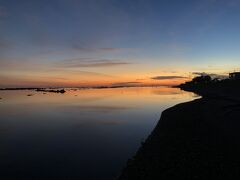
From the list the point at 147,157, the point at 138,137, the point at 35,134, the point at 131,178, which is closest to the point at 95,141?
the point at 138,137

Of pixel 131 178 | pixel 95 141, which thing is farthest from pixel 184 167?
pixel 95 141

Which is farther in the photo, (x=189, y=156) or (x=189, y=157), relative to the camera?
(x=189, y=156)

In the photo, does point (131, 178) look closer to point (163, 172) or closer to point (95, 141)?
point (163, 172)

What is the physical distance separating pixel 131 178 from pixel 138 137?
12529 millimetres

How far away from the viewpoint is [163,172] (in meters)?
13.5

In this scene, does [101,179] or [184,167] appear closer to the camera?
[184,167]

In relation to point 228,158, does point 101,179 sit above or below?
below

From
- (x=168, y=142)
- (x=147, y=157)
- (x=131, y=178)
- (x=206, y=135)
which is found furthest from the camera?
(x=206, y=135)

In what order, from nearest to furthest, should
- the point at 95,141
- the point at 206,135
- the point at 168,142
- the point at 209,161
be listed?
the point at 209,161 → the point at 168,142 → the point at 206,135 → the point at 95,141

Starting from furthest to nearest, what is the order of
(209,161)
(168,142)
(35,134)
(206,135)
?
(35,134) → (206,135) → (168,142) → (209,161)

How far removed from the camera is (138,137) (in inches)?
1021

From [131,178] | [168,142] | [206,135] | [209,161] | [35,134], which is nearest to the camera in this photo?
[131,178]

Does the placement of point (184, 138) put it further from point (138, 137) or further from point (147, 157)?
point (138, 137)

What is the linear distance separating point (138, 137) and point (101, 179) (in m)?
11.1
